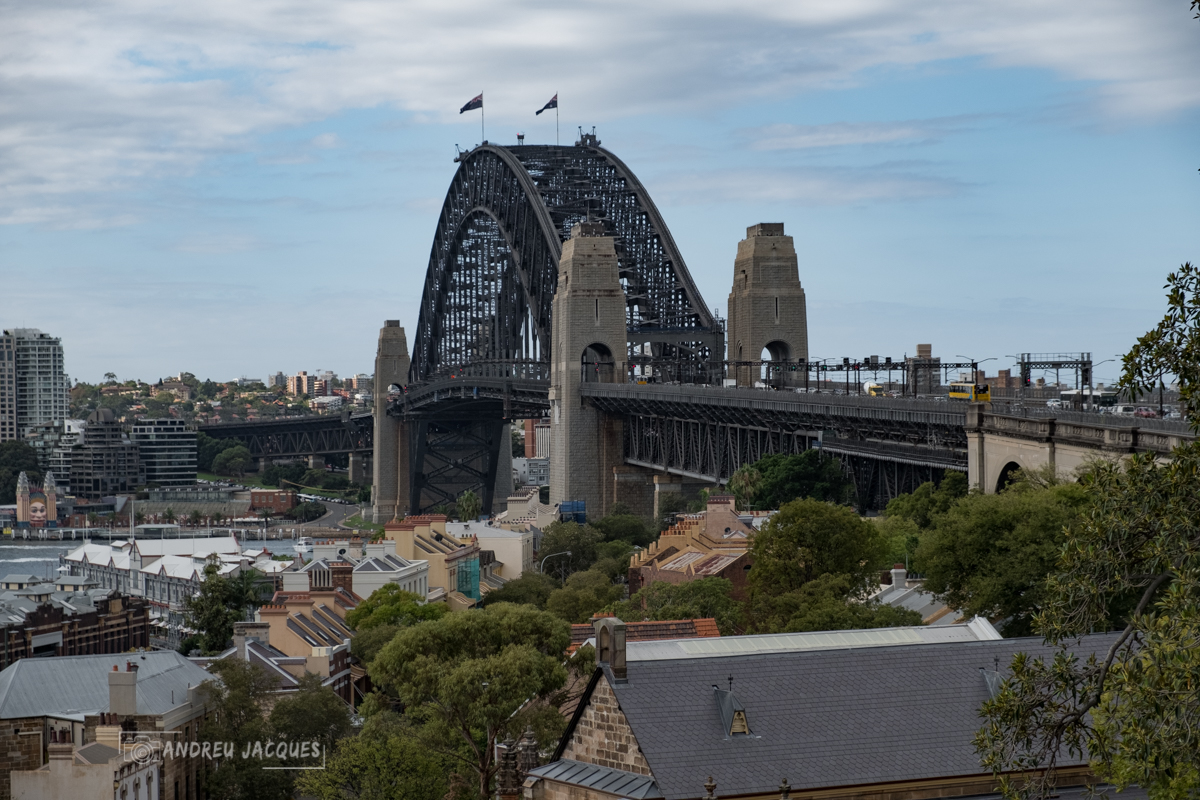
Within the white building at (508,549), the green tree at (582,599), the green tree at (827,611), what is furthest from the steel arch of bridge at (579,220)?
the green tree at (827,611)

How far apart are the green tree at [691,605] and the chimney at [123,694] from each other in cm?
1707

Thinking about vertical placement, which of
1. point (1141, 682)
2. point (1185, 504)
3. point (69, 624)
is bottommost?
point (69, 624)

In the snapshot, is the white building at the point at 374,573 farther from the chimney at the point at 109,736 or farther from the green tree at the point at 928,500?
the chimney at the point at 109,736

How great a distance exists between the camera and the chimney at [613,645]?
116 ft

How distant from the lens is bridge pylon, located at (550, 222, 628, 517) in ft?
489

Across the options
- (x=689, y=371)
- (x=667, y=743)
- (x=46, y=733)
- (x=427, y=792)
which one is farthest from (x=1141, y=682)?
(x=689, y=371)

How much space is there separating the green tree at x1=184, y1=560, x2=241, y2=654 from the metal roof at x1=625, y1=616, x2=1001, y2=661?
201 ft

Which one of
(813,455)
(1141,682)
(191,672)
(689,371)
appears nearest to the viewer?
(1141,682)

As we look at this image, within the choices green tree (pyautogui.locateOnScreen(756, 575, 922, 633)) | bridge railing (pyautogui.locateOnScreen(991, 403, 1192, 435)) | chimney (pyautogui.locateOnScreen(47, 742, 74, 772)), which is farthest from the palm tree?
chimney (pyautogui.locateOnScreen(47, 742, 74, 772))

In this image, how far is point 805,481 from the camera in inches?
4439

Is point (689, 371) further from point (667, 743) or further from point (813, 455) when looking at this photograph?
point (667, 743)

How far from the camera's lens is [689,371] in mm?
165625

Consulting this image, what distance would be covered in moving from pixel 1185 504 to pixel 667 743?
41.1 ft

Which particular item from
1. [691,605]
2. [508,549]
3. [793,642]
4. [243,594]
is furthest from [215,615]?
[793,642]
